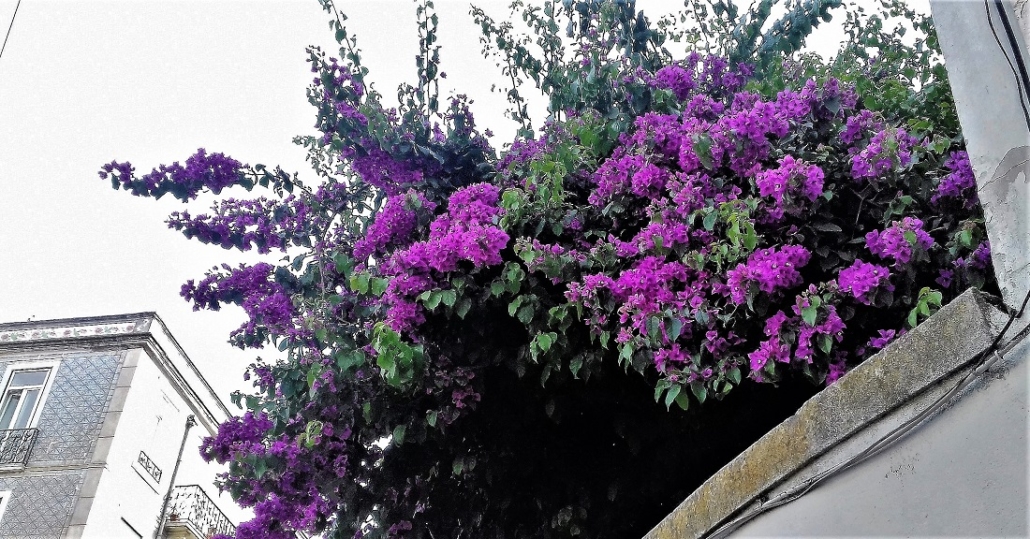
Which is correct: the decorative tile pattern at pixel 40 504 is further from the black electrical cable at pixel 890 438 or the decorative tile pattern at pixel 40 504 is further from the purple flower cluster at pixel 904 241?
the black electrical cable at pixel 890 438

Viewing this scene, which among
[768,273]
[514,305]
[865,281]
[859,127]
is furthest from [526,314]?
[859,127]

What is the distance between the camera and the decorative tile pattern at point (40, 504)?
14242mm

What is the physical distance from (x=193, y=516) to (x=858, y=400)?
16.2 m

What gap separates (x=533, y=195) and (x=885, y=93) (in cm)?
175

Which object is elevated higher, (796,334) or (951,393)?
(796,334)

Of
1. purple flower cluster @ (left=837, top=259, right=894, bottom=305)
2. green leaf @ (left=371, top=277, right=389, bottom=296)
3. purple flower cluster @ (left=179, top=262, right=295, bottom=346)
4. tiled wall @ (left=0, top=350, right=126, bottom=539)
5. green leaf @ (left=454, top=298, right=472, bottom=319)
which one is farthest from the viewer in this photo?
tiled wall @ (left=0, top=350, right=126, bottom=539)

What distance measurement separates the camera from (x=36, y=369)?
16.0m

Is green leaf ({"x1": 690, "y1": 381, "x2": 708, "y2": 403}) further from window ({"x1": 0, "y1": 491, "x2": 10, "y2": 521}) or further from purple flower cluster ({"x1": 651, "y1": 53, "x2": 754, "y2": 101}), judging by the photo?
window ({"x1": 0, "y1": 491, "x2": 10, "y2": 521})

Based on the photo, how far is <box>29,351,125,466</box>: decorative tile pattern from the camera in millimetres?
14930

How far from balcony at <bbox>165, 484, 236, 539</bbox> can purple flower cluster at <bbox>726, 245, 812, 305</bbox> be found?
564 inches

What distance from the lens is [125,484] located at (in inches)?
595

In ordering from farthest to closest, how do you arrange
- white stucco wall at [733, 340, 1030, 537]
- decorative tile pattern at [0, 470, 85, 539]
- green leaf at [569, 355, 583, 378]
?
decorative tile pattern at [0, 470, 85, 539]
green leaf at [569, 355, 583, 378]
white stucco wall at [733, 340, 1030, 537]

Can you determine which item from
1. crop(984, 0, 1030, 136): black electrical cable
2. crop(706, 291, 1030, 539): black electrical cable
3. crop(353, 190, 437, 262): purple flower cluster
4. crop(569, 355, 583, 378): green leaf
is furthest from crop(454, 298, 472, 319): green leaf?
crop(984, 0, 1030, 136): black electrical cable

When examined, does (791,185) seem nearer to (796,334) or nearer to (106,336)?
(796,334)
